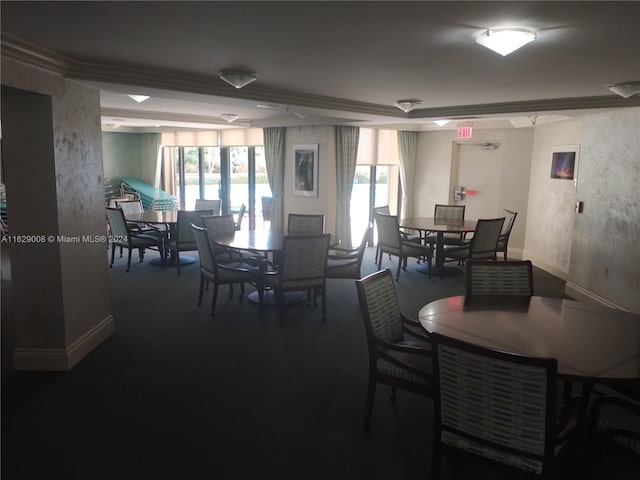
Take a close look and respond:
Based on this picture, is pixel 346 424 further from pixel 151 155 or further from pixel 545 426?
pixel 151 155

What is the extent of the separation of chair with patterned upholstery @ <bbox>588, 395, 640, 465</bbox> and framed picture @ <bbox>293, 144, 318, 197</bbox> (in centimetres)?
581

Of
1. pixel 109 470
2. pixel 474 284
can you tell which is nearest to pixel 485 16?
pixel 474 284

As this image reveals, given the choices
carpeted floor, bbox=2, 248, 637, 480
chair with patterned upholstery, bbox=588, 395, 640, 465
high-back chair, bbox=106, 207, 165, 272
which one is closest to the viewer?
chair with patterned upholstery, bbox=588, 395, 640, 465

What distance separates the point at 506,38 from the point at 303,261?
272cm

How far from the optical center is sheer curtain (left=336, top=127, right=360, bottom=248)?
743 cm

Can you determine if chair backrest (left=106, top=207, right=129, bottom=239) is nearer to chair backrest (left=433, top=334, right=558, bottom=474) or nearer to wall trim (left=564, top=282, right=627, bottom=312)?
chair backrest (left=433, top=334, right=558, bottom=474)

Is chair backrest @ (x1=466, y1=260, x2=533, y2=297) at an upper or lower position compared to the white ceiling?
lower

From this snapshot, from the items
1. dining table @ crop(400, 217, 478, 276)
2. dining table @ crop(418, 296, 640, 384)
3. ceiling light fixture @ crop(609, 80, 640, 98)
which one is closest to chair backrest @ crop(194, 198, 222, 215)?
dining table @ crop(400, 217, 478, 276)

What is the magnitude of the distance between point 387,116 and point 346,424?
432cm

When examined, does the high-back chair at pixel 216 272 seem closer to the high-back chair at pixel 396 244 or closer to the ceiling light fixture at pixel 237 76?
the ceiling light fixture at pixel 237 76

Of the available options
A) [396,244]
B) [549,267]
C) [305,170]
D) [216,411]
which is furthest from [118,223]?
[549,267]

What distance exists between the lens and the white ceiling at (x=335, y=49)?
2.23 metres

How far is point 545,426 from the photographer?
178 cm

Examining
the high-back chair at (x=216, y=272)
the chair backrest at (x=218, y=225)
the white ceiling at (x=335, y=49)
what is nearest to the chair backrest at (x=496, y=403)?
the white ceiling at (x=335, y=49)
